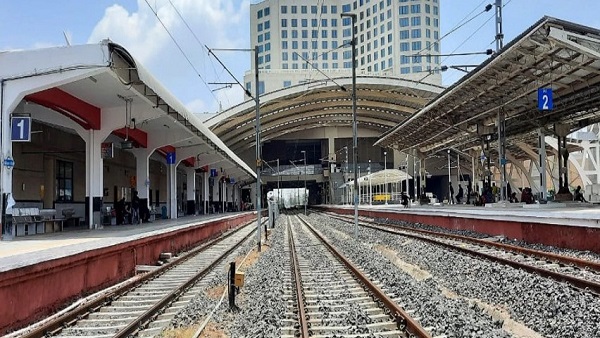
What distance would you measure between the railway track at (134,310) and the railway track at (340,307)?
188 centimetres

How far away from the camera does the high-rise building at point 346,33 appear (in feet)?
342

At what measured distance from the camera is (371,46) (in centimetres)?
11256

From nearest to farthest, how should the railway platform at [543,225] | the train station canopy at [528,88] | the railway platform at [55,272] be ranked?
the railway platform at [55,272] < the railway platform at [543,225] < the train station canopy at [528,88]

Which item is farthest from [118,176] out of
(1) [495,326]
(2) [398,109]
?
(2) [398,109]

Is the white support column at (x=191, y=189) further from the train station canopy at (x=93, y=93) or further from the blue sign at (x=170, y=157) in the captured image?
the train station canopy at (x=93, y=93)

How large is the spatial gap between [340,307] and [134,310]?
3257mm

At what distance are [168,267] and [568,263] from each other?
9223 millimetres

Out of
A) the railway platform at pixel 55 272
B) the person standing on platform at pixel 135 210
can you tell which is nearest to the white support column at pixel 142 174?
the person standing on platform at pixel 135 210

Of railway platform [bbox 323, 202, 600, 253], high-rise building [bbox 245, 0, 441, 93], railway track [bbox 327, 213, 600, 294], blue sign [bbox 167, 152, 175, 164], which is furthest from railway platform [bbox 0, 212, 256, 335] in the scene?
high-rise building [bbox 245, 0, 441, 93]

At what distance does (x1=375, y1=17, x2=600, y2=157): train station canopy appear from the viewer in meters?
16.1

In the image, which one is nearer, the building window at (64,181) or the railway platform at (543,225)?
the railway platform at (543,225)

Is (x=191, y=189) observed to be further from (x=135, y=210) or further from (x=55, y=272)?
(x=55, y=272)

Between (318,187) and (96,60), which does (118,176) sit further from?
(318,187)

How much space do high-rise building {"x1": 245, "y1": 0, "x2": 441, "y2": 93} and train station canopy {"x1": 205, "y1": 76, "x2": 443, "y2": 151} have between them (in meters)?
24.4
